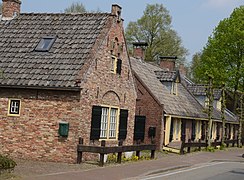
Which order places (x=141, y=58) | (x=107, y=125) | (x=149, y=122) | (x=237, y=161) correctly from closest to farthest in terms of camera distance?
(x=107, y=125) < (x=237, y=161) < (x=149, y=122) < (x=141, y=58)

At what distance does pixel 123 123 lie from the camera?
25078 mm

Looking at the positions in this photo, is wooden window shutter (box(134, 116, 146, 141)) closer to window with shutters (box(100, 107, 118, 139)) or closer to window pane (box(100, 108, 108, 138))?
window with shutters (box(100, 107, 118, 139))

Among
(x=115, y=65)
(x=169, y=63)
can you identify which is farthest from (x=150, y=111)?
(x=169, y=63)

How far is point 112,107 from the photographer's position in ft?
78.4

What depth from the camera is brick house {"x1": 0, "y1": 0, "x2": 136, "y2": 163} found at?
20.5 metres

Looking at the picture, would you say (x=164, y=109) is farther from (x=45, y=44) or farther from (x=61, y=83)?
(x=61, y=83)

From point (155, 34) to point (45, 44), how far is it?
125 ft

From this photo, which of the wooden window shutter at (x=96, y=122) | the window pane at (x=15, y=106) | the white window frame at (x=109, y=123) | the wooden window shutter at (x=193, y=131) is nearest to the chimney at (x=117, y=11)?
the white window frame at (x=109, y=123)

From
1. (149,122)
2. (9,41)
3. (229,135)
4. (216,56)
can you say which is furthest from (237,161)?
(229,135)

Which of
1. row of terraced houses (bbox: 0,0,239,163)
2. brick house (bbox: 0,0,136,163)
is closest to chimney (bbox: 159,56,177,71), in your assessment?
row of terraced houses (bbox: 0,0,239,163)

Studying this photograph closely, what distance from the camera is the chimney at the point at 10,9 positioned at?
83.8ft

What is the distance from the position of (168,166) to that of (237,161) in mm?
7715

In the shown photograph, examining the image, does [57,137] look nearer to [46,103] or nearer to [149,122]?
[46,103]

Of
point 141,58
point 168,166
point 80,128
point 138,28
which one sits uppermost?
point 138,28
